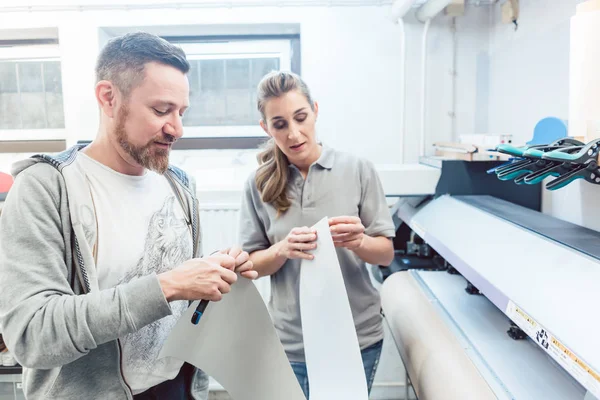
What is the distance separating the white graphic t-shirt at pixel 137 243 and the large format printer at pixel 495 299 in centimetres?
67

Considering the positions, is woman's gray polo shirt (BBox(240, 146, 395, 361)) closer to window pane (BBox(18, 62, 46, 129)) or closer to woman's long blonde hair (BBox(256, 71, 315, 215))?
woman's long blonde hair (BBox(256, 71, 315, 215))

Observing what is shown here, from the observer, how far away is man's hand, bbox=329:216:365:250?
1.14 m

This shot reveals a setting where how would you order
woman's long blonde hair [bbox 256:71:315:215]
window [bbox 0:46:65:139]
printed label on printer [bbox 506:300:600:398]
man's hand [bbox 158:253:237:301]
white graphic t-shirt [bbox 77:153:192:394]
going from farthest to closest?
window [bbox 0:46:65:139]
woman's long blonde hair [bbox 256:71:315:215]
white graphic t-shirt [bbox 77:153:192:394]
man's hand [bbox 158:253:237:301]
printed label on printer [bbox 506:300:600:398]

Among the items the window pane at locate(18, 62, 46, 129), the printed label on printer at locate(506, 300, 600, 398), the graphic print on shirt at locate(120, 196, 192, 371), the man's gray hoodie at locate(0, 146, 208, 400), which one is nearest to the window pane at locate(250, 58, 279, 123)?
the window pane at locate(18, 62, 46, 129)

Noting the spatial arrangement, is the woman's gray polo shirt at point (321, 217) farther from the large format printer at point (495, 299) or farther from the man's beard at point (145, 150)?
the man's beard at point (145, 150)

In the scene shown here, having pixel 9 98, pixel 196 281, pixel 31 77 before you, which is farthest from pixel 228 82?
pixel 196 281

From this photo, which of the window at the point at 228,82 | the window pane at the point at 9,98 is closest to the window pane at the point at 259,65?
the window at the point at 228,82

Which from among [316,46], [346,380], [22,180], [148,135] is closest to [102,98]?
[148,135]

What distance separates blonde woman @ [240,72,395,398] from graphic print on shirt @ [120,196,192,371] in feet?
0.82

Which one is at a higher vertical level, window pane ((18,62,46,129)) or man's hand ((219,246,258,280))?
window pane ((18,62,46,129))

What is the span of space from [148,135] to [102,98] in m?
0.12

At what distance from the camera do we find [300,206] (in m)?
1.30

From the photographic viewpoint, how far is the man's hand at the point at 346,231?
1137 millimetres

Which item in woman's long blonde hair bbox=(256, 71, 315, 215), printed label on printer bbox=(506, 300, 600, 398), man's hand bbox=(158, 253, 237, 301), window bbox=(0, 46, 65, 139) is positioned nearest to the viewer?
printed label on printer bbox=(506, 300, 600, 398)
